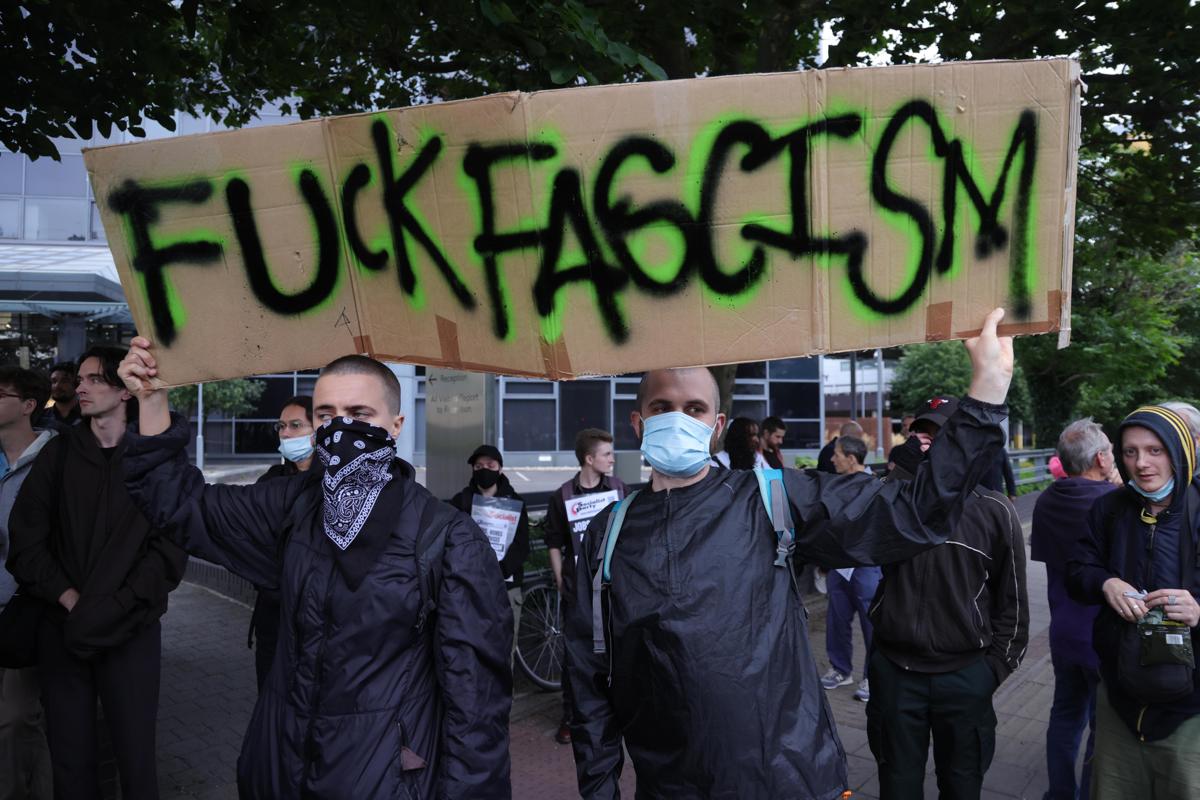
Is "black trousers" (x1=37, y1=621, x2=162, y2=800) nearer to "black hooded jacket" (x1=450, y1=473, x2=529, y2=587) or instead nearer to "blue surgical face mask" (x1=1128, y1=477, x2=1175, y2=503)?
"black hooded jacket" (x1=450, y1=473, x2=529, y2=587)

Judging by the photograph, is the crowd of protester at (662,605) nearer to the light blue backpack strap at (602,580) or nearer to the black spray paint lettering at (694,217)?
the light blue backpack strap at (602,580)

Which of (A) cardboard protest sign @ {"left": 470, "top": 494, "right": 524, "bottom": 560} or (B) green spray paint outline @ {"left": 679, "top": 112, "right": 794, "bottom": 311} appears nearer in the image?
(B) green spray paint outline @ {"left": 679, "top": 112, "right": 794, "bottom": 311}

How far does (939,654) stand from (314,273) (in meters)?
2.73

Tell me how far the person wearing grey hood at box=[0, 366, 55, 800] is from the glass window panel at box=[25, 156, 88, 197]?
21501 mm

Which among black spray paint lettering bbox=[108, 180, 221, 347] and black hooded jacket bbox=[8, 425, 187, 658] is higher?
black spray paint lettering bbox=[108, 180, 221, 347]

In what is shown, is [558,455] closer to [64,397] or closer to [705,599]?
[64,397]

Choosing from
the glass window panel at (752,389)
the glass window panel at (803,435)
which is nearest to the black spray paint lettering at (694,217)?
the glass window panel at (752,389)

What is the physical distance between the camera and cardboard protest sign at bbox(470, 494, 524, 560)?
18.0 feet

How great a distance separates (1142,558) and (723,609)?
75.3 inches

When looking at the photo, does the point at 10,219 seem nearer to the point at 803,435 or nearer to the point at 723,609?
the point at 723,609

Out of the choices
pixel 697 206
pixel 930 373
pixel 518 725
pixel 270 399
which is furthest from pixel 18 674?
pixel 930 373

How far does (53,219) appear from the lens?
2200cm

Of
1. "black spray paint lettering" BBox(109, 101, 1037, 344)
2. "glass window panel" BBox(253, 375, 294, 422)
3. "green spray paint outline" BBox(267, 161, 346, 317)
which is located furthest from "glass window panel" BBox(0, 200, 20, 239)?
"black spray paint lettering" BBox(109, 101, 1037, 344)

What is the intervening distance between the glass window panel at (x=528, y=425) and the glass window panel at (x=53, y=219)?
52.0 feet
